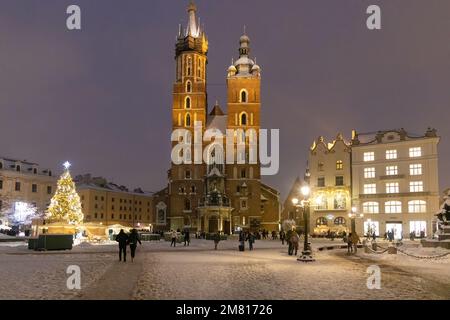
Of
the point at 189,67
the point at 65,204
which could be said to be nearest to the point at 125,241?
the point at 65,204

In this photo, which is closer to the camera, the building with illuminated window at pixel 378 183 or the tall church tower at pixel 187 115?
the building with illuminated window at pixel 378 183

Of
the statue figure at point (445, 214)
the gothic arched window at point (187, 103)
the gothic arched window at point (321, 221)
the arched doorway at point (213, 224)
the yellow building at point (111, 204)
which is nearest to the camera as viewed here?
the statue figure at point (445, 214)

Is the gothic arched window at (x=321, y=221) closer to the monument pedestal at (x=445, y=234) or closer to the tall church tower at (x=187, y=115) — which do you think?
the tall church tower at (x=187, y=115)

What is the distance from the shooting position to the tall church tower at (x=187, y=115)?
268 ft

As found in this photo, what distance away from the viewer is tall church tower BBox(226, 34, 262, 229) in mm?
80812

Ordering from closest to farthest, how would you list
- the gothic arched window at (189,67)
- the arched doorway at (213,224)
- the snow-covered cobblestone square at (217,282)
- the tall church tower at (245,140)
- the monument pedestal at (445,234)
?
the snow-covered cobblestone square at (217,282) < the monument pedestal at (445,234) < the arched doorway at (213,224) < the tall church tower at (245,140) < the gothic arched window at (189,67)

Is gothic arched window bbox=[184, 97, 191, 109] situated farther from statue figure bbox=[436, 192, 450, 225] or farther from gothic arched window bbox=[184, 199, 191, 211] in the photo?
statue figure bbox=[436, 192, 450, 225]

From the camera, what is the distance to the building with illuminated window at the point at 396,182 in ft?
214

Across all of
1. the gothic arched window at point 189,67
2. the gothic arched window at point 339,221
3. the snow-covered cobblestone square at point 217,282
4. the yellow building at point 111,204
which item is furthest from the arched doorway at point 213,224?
the snow-covered cobblestone square at point 217,282

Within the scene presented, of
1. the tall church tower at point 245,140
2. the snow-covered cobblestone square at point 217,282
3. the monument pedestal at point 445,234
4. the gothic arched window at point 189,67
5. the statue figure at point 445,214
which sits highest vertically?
the gothic arched window at point 189,67

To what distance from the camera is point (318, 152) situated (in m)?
77.1

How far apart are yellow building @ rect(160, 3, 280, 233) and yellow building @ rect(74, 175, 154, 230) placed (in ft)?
63.4

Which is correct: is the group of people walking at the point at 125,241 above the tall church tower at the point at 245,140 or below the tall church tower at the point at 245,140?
below
